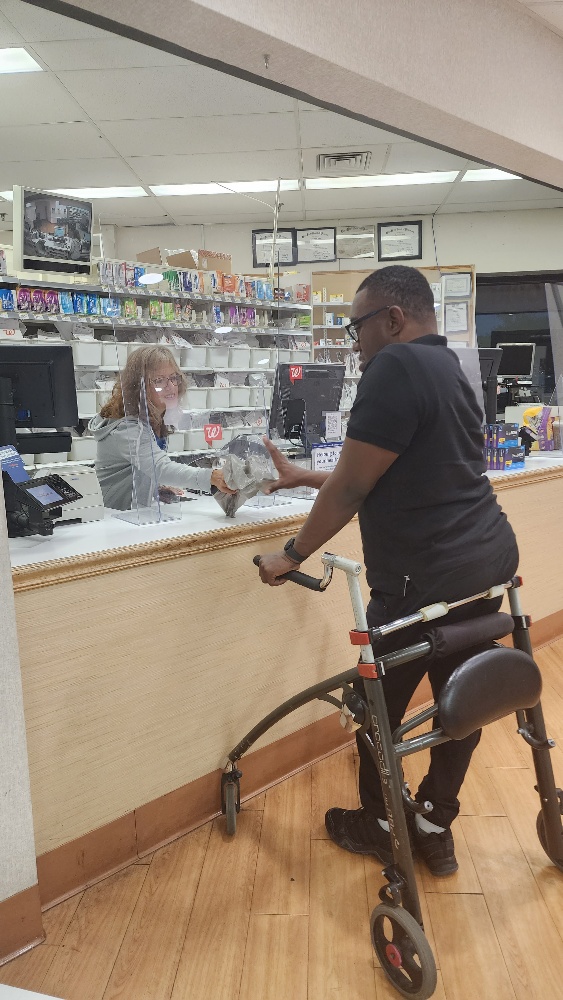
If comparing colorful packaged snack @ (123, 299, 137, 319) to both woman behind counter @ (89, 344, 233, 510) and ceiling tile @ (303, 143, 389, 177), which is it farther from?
woman behind counter @ (89, 344, 233, 510)

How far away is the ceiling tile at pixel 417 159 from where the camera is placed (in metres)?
6.25

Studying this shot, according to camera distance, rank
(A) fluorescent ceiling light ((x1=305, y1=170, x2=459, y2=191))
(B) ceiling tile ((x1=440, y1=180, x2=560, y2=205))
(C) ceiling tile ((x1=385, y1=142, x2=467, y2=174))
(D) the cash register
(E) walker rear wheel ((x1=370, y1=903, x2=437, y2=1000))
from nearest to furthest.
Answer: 1. (E) walker rear wheel ((x1=370, y1=903, x2=437, y2=1000))
2. (D) the cash register
3. (C) ceiling tile ((x1=385, y1=142, x2=467, y2=174))
4. (A) fluorescent ceiling light ((x1=305, y1=170, x2=459, y2=191))
5. (B) ceiling tile ((x1=440, y1=180, x2=560, y2=205))

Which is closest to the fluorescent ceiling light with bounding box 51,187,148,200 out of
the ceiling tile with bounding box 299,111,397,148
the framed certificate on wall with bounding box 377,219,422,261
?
the ceiling tile with bounding box 299,111,397,148

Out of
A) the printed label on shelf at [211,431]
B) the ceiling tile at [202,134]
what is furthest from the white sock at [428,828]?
the ceiling tile at [202,134]

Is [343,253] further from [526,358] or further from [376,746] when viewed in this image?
[376,746]

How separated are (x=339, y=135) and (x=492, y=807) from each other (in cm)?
559

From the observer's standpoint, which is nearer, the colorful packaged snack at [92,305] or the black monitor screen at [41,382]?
the black monitor screen at [41,382]

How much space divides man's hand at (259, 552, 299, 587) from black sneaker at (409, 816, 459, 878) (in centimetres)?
79

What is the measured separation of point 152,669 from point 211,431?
762mm

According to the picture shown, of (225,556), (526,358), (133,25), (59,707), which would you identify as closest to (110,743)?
(59,707)

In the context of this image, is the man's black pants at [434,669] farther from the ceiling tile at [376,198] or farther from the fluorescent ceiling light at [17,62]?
the ceiling tile at [376,198]

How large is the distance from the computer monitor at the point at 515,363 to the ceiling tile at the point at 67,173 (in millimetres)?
4277

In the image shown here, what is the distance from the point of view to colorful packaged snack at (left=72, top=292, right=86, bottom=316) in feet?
17.1

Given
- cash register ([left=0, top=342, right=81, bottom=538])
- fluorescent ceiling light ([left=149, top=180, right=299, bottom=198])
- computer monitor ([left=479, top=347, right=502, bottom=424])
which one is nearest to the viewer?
cash register ([left=0, top=342, right=81, bottom=538])
